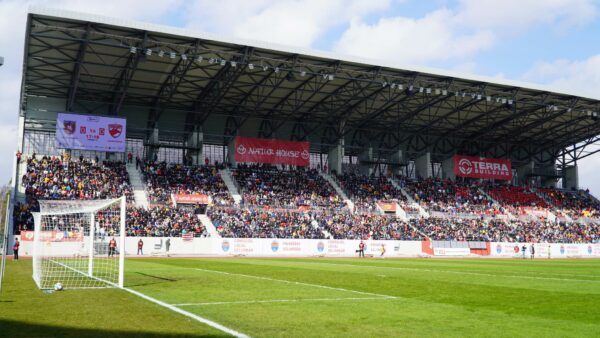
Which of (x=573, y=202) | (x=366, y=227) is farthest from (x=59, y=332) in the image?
(x=573, y=202)

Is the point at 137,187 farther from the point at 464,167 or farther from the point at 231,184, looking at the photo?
the point at 464,167

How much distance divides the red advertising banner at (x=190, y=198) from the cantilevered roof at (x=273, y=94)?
8.90m

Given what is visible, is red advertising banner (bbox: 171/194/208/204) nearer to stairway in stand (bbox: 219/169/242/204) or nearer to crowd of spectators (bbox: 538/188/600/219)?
stairway in stand (bbox: 219/169/242/204)

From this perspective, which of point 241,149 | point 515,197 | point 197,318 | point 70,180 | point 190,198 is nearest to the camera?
point 197,318

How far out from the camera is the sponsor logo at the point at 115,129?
50875 mm

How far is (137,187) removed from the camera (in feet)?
171

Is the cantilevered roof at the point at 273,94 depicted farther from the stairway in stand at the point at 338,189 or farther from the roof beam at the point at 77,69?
the stairway in stand at the point at 338,189

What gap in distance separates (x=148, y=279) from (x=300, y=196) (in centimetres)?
3905

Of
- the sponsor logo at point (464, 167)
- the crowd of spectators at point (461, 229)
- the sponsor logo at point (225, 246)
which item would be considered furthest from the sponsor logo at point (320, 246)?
the sponsor logo at point (464, 167)

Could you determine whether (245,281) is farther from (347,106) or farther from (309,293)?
(347,106)

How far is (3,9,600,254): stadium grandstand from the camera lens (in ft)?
147

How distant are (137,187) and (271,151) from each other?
14774 mm

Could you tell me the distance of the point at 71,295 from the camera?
Result: 13.5m

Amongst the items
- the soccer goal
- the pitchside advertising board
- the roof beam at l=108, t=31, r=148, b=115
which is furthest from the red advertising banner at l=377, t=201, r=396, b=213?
the soccer goal
